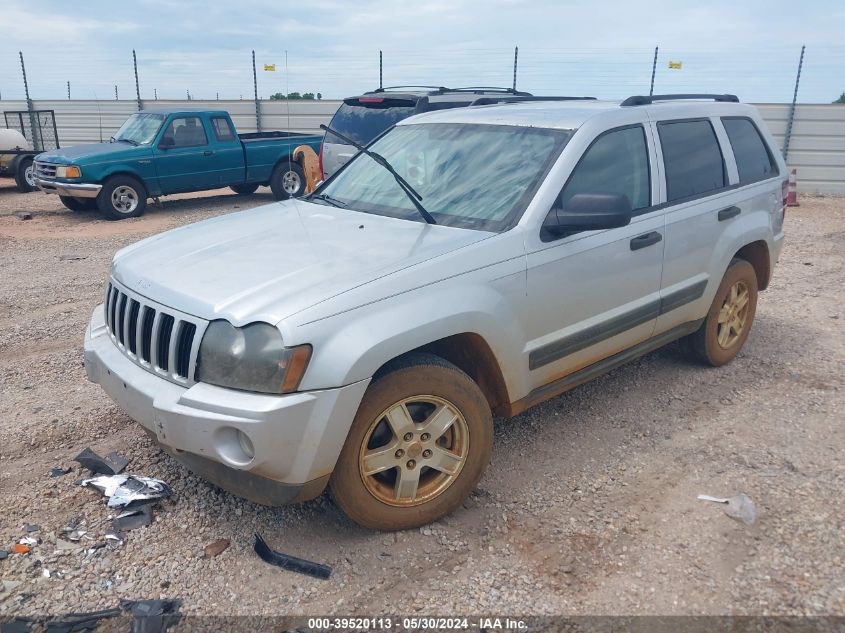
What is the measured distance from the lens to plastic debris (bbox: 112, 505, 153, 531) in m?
3.17

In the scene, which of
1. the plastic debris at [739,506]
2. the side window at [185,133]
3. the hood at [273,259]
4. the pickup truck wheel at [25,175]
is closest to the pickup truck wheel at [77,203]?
the side window at [185,133]

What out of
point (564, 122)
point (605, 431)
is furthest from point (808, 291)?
point (564, 122)

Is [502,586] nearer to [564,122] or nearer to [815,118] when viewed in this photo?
[564,122]

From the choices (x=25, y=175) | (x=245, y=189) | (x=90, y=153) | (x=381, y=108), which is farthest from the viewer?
(x=25, y=175)

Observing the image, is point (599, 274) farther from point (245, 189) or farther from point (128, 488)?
point (245, 189)

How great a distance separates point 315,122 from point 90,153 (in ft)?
26.5

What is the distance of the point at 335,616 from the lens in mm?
2682

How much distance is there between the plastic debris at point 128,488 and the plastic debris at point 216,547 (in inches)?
18.2

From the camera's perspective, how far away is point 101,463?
142 inches

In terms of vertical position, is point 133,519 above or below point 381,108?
below

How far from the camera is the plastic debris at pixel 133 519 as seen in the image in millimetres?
3174

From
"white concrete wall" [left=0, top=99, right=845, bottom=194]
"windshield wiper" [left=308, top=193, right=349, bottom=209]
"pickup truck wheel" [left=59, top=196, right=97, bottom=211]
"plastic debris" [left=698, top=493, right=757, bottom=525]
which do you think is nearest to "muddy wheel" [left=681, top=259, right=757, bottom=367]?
"plastic debris" [left=698, top=493, right=757, bottom=525]

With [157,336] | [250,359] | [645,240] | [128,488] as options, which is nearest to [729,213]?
[645,240]

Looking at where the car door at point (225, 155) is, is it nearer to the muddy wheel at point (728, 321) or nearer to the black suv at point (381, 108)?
the black suv at point (381, 108)
